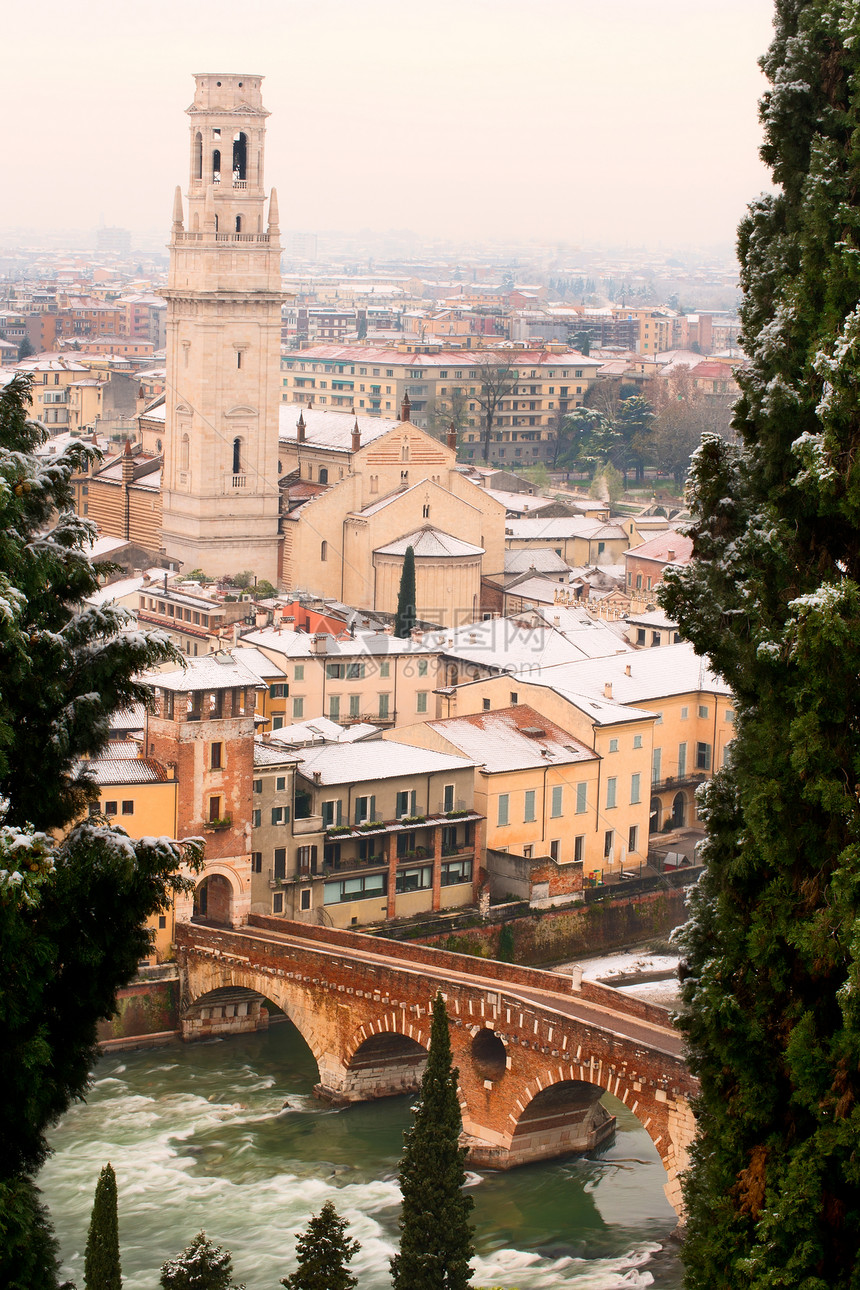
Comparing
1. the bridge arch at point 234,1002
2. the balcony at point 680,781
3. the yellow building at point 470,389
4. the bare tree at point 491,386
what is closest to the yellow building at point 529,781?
the balcony at point 680,781

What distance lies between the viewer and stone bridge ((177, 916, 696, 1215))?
75.9 feet

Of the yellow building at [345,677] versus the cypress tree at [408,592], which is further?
the cypress tree at [408,592]

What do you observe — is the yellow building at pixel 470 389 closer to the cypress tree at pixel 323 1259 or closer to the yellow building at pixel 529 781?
the yellow building at pixel 529 781

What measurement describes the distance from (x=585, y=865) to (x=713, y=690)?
16.0ft

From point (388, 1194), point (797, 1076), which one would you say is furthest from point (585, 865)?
point (797, 1076)

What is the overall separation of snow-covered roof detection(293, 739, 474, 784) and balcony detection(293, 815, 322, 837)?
608 millimetres

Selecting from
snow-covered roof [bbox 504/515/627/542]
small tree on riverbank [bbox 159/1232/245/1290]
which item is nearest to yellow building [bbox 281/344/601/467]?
snow-covered roof [bbox 504/515/627/542]

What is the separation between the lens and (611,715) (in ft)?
120

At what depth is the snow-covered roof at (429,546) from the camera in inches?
1897

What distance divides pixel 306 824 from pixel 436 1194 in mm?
12453

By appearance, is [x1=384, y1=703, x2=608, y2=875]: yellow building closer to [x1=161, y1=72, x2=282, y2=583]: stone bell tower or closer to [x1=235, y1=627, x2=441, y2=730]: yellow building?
[x1=235, y1=627, x2=441, y2=730]: yellow building

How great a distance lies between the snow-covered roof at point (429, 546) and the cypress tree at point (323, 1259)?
1168 inches

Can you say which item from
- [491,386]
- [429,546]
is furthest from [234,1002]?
[491,386]

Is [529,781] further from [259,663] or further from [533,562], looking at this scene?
[533,562]
